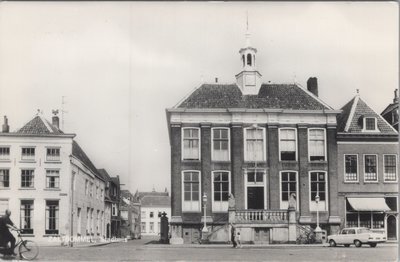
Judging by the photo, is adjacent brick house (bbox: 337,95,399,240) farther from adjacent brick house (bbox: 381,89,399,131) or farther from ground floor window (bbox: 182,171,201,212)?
ground floor window (bbox: 182,171,201,212)

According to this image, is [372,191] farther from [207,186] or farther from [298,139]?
[207,186]

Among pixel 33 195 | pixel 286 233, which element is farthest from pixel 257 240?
pixel 33 195

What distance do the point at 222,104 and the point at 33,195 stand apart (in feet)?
44.3

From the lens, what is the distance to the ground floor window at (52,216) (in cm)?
2203

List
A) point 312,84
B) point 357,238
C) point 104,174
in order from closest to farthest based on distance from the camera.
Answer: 1. point 104,174
2. point 357,238
3. point 312,84

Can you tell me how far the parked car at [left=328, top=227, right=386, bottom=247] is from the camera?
27.5 metres

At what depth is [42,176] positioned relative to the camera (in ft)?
72.7

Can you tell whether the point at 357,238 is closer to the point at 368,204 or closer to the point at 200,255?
the point at 368,204

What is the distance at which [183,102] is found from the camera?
32625mm

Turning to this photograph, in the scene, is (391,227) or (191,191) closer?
(391,227)

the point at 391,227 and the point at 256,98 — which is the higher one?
the point at 256,98

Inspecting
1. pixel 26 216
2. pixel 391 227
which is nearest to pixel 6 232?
pixel 26 216

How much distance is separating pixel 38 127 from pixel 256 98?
14196mm

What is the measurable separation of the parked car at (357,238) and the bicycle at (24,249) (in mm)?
14545
